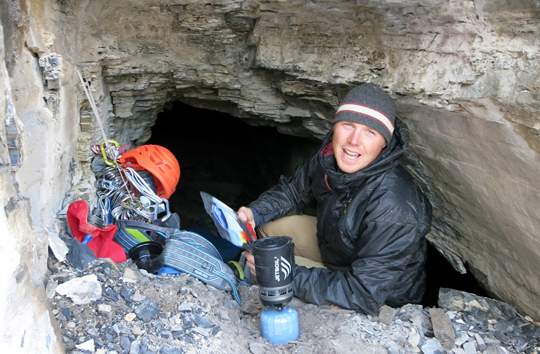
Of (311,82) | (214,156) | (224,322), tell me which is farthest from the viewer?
(214,156)

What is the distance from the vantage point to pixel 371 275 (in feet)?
7.96

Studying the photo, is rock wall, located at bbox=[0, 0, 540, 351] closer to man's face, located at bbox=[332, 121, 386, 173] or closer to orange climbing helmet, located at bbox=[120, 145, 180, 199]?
orange climbing helmet, located at bbox=[120, 145, 180, 199]

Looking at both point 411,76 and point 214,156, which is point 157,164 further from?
point 214,156

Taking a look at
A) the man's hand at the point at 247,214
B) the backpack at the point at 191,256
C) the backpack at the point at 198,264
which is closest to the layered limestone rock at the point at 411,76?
the man's hand at the point at 247,214

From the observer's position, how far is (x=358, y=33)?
10.3 ft

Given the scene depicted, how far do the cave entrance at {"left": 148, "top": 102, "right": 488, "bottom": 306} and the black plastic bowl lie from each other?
3665 millimetres

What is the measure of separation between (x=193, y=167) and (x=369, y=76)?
4.99 m

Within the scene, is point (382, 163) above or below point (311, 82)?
below

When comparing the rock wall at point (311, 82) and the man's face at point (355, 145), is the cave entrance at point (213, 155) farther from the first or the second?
the man's face at point (355, 145)

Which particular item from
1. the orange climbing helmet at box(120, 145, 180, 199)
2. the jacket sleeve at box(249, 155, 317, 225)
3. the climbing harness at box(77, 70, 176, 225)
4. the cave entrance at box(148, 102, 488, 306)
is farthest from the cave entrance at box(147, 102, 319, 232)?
the climbing harness at box(77, 70, 176, 225)

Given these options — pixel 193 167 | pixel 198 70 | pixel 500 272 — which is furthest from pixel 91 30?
pixel 193 167

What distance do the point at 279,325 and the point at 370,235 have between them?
0.76 metres

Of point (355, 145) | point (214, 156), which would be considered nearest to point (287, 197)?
point (355, 145)

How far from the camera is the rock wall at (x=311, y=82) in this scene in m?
2.18
